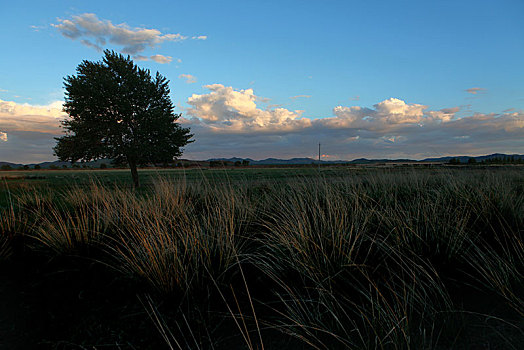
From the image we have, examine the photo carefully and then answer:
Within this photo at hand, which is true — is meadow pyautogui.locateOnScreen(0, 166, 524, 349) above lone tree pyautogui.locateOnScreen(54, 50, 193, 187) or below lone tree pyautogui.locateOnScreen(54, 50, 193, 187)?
below

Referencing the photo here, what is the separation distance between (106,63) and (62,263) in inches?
842

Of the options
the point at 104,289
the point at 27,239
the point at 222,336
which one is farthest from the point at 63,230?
the point at 222,336

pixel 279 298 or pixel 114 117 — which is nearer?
pixel 279 298

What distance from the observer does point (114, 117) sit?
802 inches

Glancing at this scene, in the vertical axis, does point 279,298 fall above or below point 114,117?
below

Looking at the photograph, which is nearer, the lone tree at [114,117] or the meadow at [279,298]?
the meadow at [279,298]

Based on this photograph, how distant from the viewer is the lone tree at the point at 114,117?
63.8 ft

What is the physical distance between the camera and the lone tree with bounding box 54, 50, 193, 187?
19.4 metres

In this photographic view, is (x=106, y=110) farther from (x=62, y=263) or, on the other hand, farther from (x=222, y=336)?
(x=222, y=336)

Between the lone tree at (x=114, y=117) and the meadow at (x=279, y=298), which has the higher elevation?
the lone tree at (x=114, y=117)

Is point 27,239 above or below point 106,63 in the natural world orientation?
below

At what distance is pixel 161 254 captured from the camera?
10.4ft

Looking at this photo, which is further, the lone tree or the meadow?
the lone tree

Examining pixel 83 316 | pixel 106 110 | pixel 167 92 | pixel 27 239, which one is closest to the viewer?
pixel 83 316
